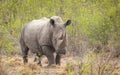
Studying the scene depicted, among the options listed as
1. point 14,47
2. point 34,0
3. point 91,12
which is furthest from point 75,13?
point 14,47

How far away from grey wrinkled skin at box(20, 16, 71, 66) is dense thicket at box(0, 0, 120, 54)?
61.3 inches

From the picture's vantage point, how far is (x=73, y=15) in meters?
19.2

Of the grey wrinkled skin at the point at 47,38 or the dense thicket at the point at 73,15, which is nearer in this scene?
the grey wrinkled skin at the point at 47,38

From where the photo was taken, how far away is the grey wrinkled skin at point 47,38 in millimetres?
11776

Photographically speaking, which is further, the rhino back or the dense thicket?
the dense thicket

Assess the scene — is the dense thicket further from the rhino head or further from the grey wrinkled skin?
the rhino head

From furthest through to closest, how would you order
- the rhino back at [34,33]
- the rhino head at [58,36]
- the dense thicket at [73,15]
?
1. the dense thicket at [73,15]
2. the rhino back at [34,33]
3. the rhino head at [58,36]

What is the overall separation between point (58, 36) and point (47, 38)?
2.28 ft

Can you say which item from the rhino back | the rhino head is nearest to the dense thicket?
the rhino back

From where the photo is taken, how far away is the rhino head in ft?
38.3

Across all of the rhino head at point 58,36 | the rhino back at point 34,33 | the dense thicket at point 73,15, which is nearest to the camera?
the rhino head at point 58,36

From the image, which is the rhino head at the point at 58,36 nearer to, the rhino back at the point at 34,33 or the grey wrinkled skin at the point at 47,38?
the grey wrinkled skin at the point at 47,38

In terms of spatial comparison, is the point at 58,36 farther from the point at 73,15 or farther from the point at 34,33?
the point at 73,15

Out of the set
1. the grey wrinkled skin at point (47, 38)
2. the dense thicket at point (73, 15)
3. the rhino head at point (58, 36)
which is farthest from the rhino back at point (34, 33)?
the dense thicket at point (73, 15)
